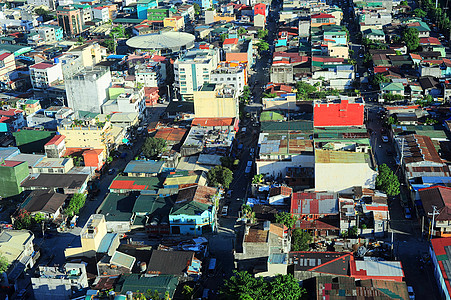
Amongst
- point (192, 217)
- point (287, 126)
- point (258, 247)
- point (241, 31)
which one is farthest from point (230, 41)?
point (258, 247)

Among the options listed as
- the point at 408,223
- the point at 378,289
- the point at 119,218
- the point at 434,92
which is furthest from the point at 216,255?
the point at 434,92

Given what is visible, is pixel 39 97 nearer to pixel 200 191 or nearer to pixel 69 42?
pixel 69 42

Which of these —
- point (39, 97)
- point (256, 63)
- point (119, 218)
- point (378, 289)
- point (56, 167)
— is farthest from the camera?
point (256, 63)

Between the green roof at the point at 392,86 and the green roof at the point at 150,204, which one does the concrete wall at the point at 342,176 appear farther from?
the green roof at the point at 392,86

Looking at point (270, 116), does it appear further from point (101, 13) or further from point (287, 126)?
point (101, 13)

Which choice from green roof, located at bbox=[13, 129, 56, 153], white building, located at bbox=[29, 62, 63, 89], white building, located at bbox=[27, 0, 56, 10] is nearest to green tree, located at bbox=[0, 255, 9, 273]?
green roof, located at bbox=[13, 129, 56, 153]

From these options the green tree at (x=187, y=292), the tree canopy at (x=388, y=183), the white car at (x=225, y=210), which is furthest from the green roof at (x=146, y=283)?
the tree canopy at (x=388, y=183)

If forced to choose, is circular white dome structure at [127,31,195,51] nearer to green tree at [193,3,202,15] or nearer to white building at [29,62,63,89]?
white building at [29,62,63,89]
